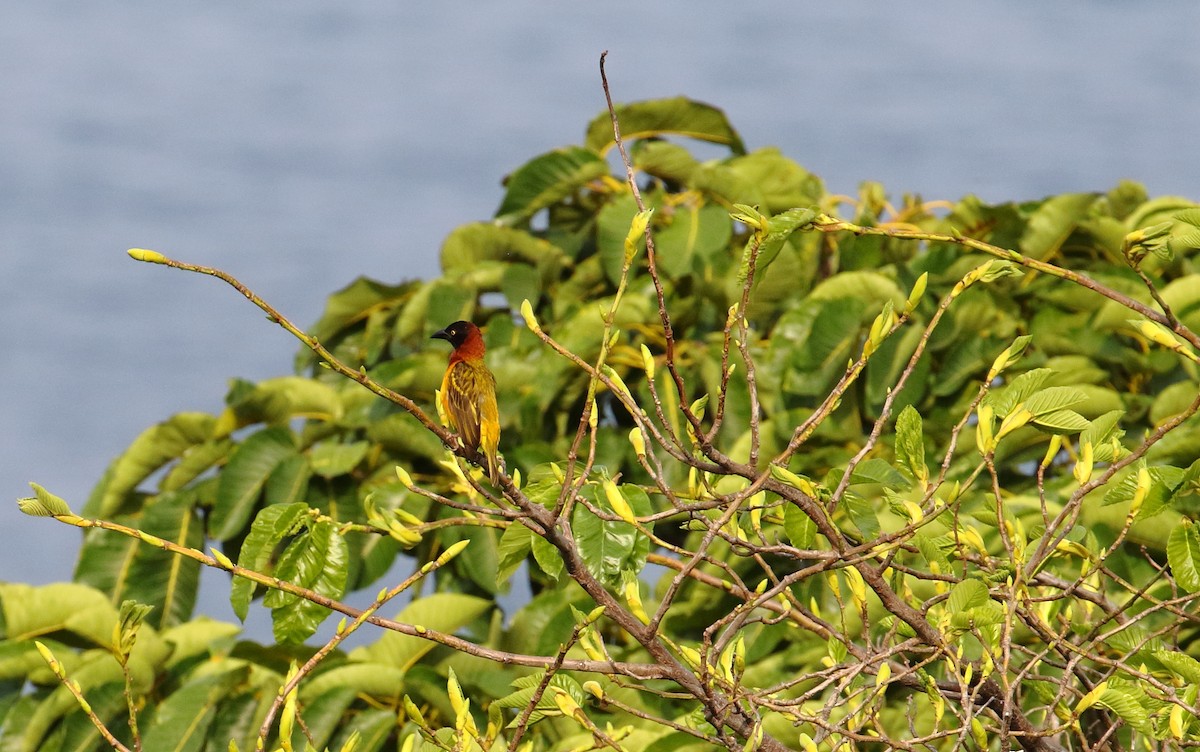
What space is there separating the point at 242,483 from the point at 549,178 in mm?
2359

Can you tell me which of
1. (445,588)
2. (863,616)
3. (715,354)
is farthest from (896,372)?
(863,616)

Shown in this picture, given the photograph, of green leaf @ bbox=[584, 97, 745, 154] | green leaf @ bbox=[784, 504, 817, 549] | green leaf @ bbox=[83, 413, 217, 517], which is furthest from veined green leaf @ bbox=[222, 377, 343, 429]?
green leaf @ bbox=[784, 504, 817, 549]

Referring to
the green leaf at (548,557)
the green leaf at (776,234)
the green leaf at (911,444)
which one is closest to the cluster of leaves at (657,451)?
the green leaf at (911,444)

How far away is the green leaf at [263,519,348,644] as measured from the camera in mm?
2465

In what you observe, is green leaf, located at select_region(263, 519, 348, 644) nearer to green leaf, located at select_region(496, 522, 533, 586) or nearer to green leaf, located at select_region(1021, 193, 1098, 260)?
green leaf, located at select_region(496, 522, 533, 586)

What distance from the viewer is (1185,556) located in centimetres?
254

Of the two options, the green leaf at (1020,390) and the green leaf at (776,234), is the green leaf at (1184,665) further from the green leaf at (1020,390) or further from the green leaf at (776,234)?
the green leaf at (776,234)

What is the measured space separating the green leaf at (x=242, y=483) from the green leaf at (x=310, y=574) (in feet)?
15.7

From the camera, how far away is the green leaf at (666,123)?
26.2ft

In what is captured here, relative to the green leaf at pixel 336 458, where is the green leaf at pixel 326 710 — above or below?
below

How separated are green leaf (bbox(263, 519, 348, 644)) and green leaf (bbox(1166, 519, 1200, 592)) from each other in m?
1.51

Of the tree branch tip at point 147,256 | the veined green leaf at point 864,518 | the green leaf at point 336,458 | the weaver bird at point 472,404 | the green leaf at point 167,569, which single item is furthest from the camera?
the green leaf at point 167,569

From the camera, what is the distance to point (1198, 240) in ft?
8.30

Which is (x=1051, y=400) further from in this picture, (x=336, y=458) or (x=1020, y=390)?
(x=336, y=458)
